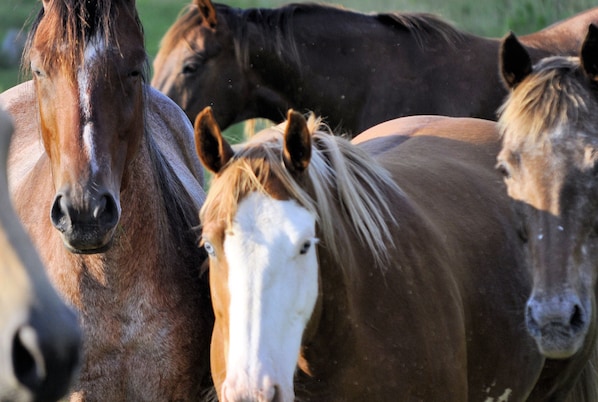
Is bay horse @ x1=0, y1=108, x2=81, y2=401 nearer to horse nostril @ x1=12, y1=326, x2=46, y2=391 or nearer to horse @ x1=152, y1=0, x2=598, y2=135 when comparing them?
horse nostril @ x1=12, y1=326, x2=46, y2=391

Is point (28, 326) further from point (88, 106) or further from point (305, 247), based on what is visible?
point (88, 106)

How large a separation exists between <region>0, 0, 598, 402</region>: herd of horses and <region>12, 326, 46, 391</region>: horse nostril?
1062mm

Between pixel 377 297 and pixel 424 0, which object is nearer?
pixel 377 297

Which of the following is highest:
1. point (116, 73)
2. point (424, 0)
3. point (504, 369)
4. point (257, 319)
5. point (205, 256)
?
point (116, 73)

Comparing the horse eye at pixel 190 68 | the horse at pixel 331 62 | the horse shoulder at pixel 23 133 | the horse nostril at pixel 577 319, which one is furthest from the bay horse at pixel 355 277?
the horse eye at pixel 190 68

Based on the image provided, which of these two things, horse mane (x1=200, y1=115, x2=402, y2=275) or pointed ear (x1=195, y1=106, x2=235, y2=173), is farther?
pointed ear (x1=195, y1=106, x2=235, y2=173)

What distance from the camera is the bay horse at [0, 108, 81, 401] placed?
1.82 metres

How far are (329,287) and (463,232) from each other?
87 cm

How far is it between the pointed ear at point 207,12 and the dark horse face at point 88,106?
10.6 ft

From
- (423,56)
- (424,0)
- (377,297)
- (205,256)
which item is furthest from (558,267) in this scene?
(424,0)

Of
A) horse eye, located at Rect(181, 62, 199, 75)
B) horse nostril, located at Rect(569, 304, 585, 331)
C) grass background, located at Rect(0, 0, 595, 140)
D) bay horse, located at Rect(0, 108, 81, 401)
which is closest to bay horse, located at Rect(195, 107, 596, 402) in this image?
horse nostril, located at Rect(569, 304, 585, 331)

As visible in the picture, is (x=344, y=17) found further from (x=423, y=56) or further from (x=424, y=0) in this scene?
(x=424, y=0)

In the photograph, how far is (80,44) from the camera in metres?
3.37

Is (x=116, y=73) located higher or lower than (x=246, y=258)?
higher
